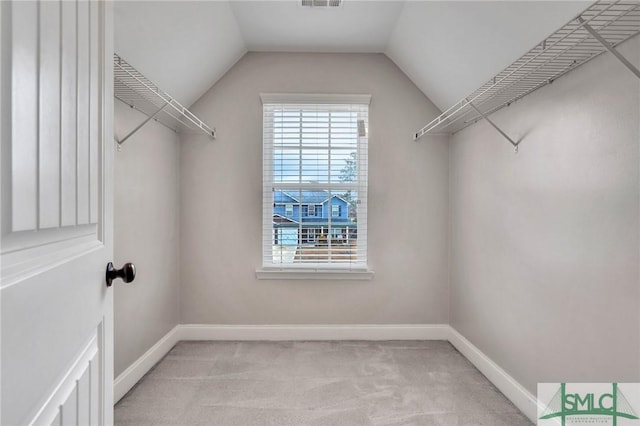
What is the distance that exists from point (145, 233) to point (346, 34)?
2.09 metres

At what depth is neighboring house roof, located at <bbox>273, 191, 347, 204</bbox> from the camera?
2.81 metres

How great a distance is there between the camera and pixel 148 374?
220cm

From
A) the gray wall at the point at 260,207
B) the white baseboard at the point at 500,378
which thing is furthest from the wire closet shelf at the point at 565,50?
the white baseboard at the point at 500,378

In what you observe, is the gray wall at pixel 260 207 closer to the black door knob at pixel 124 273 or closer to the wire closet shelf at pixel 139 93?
the wire closet shelf at pixel 139 93

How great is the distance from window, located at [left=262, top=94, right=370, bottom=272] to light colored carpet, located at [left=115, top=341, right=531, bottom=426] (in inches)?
29.0

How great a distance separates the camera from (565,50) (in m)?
1.32

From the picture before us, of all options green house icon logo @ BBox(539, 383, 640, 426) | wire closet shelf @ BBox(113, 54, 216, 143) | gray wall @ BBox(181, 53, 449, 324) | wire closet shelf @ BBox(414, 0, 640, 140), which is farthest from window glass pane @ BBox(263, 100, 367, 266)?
green house icon logo @ BBox(539, 383, 640, 426)

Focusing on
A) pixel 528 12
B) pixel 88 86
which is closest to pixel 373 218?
pixel 528 12

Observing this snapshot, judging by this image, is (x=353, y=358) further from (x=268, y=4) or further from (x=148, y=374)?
(x=268, y=4)

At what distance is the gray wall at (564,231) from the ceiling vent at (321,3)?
1281mm

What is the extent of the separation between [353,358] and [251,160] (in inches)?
70.9

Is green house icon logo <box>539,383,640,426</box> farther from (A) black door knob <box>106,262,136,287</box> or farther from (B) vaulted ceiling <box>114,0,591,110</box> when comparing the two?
(A) black door knob <box>106,262,136,287</box>

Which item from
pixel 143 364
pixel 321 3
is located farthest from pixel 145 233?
pixel 321 3

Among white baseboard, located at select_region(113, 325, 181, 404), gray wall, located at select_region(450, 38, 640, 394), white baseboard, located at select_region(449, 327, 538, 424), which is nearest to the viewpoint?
gray wall, located at select_region(450, 38, 640, 394)
